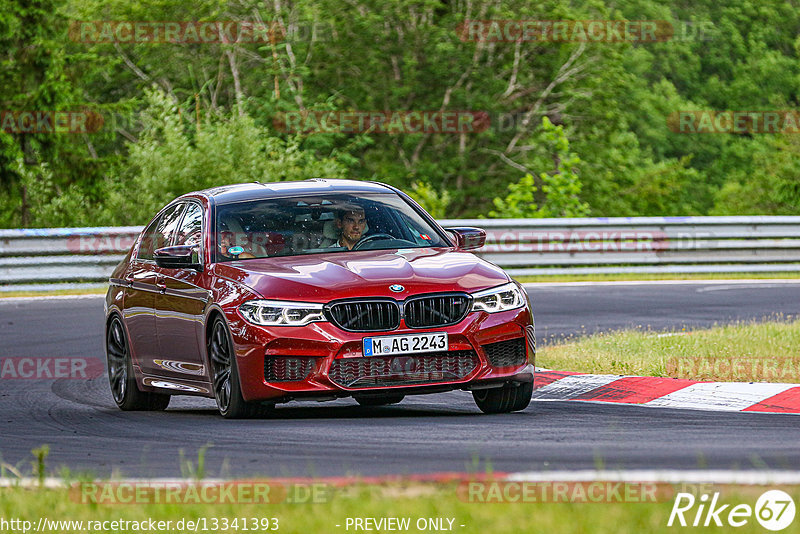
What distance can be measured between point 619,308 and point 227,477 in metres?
12.7

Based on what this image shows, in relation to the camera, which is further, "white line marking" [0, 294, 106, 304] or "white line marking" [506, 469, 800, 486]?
"white line marking" [0, 294, 106, 304]

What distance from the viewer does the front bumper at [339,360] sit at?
868cm

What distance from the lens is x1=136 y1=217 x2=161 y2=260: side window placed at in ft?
36.6

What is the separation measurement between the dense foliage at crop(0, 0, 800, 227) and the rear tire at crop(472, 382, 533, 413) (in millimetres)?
18899

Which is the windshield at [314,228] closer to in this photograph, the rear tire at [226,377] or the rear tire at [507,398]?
the rear tire at [226,377]

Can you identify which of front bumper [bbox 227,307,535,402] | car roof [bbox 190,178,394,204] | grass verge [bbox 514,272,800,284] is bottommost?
grass verge [bbox 514,272,800,284]

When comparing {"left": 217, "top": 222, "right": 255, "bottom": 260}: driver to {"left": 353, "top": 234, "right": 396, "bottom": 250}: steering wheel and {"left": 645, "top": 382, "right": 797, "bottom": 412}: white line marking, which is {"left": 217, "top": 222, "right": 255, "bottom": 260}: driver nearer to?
{"left": 353, "top": 234, "right": 396, "bottom": 250}: steering wheel

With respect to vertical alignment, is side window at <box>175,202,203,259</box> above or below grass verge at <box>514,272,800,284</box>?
above

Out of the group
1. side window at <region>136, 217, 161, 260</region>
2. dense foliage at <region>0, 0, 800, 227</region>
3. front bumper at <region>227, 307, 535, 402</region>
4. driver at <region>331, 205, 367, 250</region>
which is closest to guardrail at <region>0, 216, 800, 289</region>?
dense foliage at <region>0, 0, 800, 227</region>

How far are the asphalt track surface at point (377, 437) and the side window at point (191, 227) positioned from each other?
1213mm

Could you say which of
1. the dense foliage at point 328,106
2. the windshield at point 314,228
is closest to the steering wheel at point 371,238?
the windshield at point 314,228

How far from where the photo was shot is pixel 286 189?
1038cm

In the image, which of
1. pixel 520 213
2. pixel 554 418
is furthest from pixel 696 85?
pixel 554 418

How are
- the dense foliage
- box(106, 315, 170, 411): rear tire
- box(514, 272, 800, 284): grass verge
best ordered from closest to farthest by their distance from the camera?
box(106, 315, 170, 411): rear tire → box(514, 272, 800, 284): grass verge → the dense foliage
